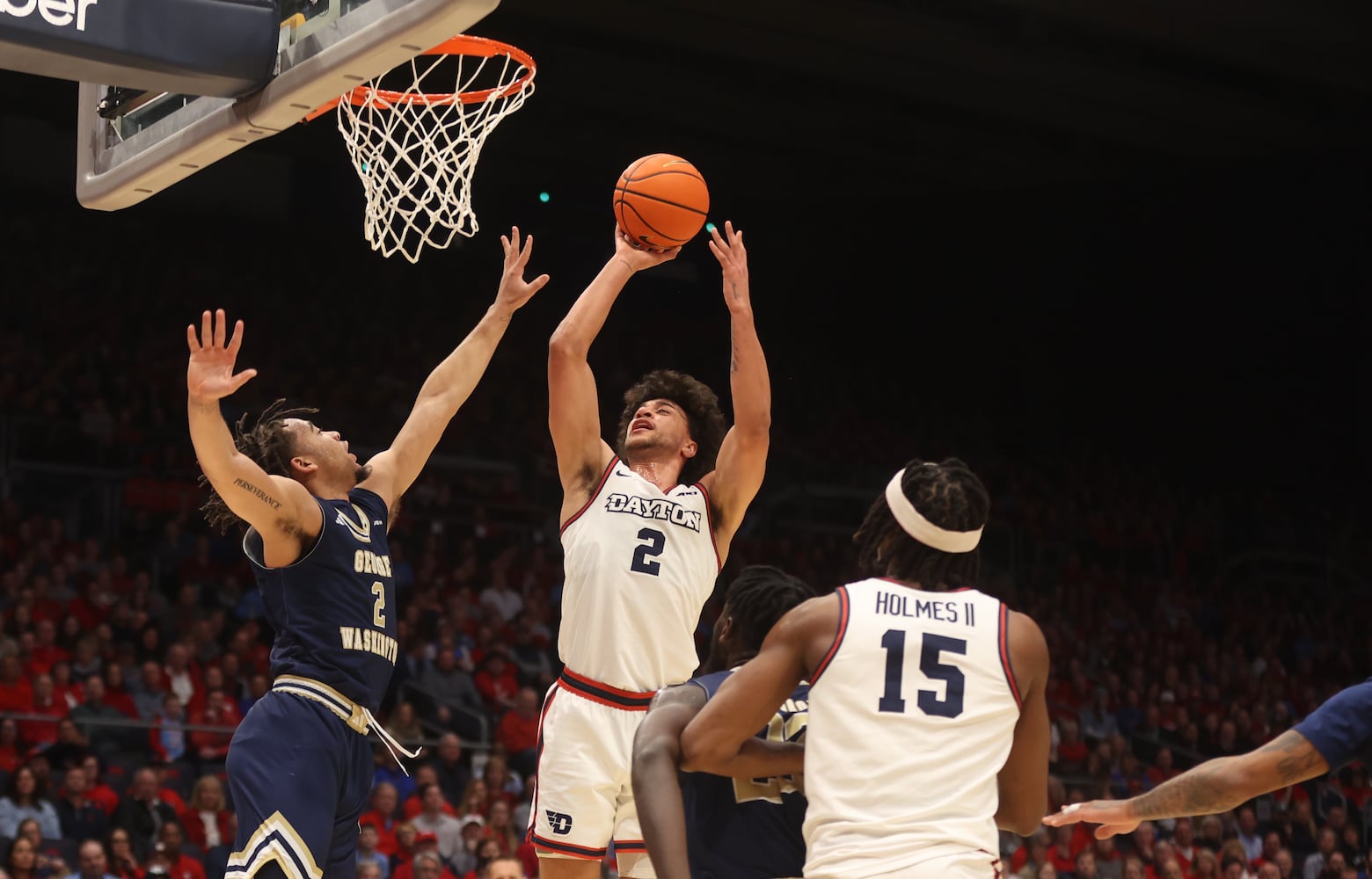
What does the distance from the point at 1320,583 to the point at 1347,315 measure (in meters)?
3.76

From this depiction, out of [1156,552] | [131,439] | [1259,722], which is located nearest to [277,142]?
[131,439]

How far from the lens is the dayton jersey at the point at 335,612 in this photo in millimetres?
4703

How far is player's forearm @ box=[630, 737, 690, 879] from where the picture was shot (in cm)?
335

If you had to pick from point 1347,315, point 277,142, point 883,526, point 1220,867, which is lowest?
point 1220,867

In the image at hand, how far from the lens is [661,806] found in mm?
3381

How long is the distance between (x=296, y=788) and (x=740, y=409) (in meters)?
1.86

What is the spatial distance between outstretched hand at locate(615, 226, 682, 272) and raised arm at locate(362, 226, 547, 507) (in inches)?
11.5

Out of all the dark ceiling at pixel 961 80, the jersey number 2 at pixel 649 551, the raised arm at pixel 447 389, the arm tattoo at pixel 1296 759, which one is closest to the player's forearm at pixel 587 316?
the raised arm at pixel 447 389

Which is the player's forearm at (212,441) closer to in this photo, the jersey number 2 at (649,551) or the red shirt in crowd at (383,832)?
the jersey number 2 at (649,551)

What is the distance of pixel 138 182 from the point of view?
17.0 ft

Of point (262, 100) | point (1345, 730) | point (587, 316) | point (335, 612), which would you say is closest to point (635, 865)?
point (335, 612)

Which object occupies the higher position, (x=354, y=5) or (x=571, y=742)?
(x=354, y=5)

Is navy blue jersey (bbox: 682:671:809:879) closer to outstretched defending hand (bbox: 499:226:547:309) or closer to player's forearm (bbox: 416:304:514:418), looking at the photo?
player's forearm (bbox: 416:304:514:418)

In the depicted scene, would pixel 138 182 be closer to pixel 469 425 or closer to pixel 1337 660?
pixel 469 425
